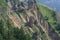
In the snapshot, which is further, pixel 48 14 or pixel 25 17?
pixel 48 14

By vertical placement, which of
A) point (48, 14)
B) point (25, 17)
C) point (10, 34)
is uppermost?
point (10, 34)

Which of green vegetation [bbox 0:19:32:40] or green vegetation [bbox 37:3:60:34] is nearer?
green vegetation [bbox 0:19:32:40]

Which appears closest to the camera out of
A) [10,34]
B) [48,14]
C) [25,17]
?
[10,34]

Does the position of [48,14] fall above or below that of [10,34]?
below

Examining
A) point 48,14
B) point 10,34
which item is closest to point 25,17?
point 48,14

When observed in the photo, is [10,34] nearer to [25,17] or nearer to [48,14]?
[25,17]

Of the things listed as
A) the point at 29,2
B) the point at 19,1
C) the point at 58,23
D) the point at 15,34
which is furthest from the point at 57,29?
the point at 15,34

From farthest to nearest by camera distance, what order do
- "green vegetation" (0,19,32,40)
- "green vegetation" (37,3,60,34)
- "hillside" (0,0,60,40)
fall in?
"green vegetation" (37,3,60,34) < "hillside" (0,0,60,40) < "green vegetation" (0,19,32,40)

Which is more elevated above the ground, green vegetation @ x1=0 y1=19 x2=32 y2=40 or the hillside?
green vegetation @ x1=0 y1=19 x2=32 y2=40

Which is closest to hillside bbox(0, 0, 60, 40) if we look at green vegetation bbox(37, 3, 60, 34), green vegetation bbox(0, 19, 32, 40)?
green vegetation bbox(37, 3, 60, 34)

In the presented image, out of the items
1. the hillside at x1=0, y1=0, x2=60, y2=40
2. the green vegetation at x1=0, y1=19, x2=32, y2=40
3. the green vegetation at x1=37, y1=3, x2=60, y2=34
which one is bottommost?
the green vegetation at x1=37, y1=3, x2=60, y2=34

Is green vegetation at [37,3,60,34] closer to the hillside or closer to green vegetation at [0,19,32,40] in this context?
the hillside

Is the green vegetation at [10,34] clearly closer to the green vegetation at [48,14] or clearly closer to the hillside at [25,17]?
the hillside at [25,17]
